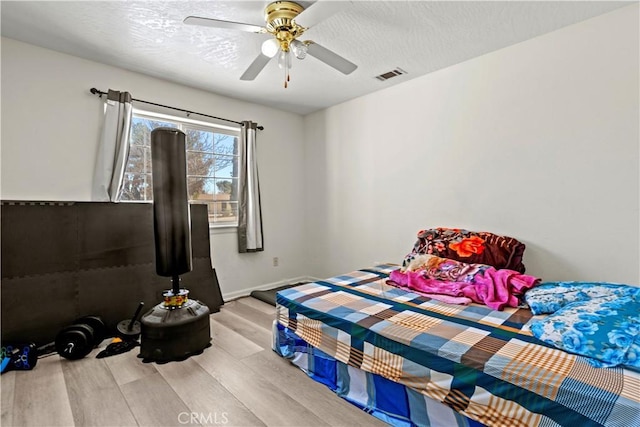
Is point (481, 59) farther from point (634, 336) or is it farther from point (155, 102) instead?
point (155, 102)

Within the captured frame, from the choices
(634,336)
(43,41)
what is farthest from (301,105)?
(634,336)

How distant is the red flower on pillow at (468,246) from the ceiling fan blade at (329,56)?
166 cm

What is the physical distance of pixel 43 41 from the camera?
2387 mm

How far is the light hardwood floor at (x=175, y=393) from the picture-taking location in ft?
5.17

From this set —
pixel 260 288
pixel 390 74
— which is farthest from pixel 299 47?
pixel 260 288

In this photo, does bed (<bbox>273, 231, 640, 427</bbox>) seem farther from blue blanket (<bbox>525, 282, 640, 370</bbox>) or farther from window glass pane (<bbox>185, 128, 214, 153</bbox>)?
window glass pane (<bbox>185, 128, 214, 153</bbox>)

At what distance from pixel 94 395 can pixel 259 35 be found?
262 centimetres

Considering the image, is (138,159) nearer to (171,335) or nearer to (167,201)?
(167,201)

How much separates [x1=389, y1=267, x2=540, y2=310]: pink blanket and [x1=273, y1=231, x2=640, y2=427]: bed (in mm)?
62

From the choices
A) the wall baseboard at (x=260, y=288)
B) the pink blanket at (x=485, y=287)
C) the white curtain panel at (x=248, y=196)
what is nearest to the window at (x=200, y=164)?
the white curtain panel at (x=248, y=196)

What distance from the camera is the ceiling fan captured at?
1.74 metres

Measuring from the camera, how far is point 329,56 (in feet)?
7.04

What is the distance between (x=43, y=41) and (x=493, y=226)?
156 inches

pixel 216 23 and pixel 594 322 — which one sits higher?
pixel 216 23
